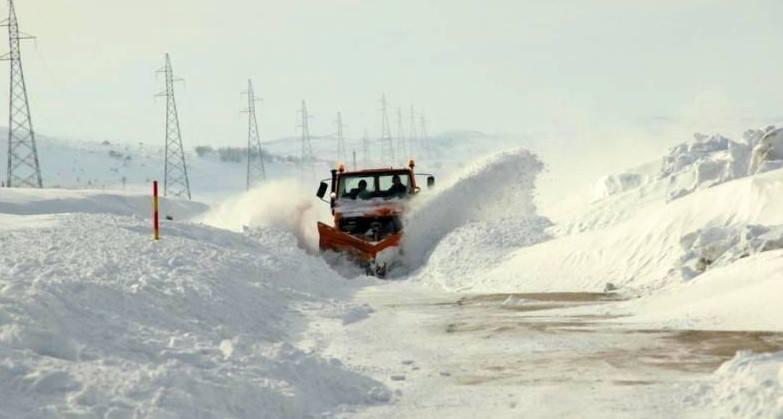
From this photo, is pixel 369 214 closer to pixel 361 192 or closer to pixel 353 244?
pixel 361 192

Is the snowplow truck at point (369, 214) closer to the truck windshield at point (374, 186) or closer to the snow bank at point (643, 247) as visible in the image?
the truck windshield at point (374, 186)

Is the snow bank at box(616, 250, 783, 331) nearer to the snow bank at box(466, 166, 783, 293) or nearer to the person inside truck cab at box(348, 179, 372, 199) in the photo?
the snow bank at box(466, 166, 783, 293)

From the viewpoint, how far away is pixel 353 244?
2192 cm

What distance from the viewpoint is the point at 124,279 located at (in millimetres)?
12602

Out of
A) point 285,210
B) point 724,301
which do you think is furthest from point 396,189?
point 724,301

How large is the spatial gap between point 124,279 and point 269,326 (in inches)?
64.6

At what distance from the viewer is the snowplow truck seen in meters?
21.9

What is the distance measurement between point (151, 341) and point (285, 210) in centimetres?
1810

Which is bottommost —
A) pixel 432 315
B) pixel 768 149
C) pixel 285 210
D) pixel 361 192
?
pixel 432 315

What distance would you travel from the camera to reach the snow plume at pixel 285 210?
1050 inches

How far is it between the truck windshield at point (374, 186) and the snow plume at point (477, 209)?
0.54m

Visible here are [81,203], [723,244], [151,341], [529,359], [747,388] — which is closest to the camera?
[747,388]

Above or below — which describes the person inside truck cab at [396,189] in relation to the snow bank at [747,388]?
above

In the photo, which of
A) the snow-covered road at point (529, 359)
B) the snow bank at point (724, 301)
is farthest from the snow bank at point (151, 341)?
the snow bank at point (724, 301)
